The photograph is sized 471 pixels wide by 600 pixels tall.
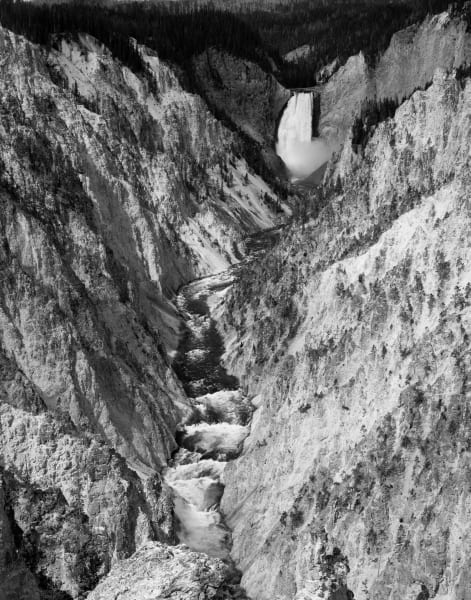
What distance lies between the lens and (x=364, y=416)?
40.7 meters

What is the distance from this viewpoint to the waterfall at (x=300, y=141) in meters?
128

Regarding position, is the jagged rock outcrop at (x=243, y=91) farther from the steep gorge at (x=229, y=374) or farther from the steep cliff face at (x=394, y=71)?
the steep gorge at (x=229, y=374)

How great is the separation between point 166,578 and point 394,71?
123 m

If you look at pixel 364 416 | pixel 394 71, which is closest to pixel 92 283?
pixel 364 416

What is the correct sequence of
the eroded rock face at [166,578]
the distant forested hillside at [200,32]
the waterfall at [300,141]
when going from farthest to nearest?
1. the waterfall at [300,141]
2. the distant forested hillside at [200,32]
3. the eroded rock face at [166,578]

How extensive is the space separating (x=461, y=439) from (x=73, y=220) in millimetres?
32196

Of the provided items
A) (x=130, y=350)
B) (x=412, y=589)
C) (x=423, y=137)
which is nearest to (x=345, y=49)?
(x=423, y=137)

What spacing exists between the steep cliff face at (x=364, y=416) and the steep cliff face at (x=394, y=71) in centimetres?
6691

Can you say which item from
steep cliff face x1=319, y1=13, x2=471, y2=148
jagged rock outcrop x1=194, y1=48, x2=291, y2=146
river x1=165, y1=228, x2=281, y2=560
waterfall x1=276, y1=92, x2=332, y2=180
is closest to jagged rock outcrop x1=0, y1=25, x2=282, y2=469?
river x1=165, y1=228, x2=281, y2=560

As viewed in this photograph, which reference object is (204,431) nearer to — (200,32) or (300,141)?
(300,141)

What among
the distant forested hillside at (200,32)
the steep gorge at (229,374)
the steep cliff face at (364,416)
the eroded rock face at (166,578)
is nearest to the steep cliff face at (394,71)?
the distant forested hillside at (200,32)

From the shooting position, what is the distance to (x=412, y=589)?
31172mm

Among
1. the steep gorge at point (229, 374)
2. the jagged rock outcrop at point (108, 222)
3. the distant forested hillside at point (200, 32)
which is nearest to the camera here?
the steep gorge at point (229, 374)

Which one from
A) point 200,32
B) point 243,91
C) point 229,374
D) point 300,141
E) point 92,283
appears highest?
point 200,32
